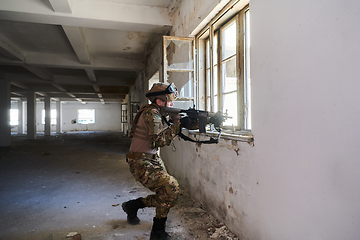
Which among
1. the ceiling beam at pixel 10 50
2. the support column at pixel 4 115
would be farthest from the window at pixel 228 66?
the support column at pixel 4 115

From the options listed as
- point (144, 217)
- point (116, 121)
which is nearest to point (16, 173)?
point (144, 217)

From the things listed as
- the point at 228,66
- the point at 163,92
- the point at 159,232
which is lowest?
the point at 159,232

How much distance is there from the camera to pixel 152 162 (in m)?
2.09

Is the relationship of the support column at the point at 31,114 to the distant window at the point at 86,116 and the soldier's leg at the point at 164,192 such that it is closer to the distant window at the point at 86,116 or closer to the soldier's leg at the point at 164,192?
the distant window at the point at 86,116

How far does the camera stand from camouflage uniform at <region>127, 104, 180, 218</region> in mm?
1932

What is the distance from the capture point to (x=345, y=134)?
98 centimetres

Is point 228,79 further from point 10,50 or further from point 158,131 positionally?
point 10,50

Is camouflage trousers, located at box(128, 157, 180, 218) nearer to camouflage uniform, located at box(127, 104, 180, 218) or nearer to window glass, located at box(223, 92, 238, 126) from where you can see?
camouflage uniform, located at box(127, 104, 180, 218)

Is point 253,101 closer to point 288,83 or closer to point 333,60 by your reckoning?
point 288,83

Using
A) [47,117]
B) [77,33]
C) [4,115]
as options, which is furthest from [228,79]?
[47,117]

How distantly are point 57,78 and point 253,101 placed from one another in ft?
32.8

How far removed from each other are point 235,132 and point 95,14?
10.4 feet

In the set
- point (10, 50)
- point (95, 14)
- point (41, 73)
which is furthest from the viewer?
point (41, 73)

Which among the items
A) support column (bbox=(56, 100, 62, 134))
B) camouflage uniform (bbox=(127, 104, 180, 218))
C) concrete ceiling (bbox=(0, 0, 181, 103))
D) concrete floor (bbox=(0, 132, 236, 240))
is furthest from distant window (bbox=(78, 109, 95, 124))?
camouflage uniform (bbox=(127, 104, 180, 218))
